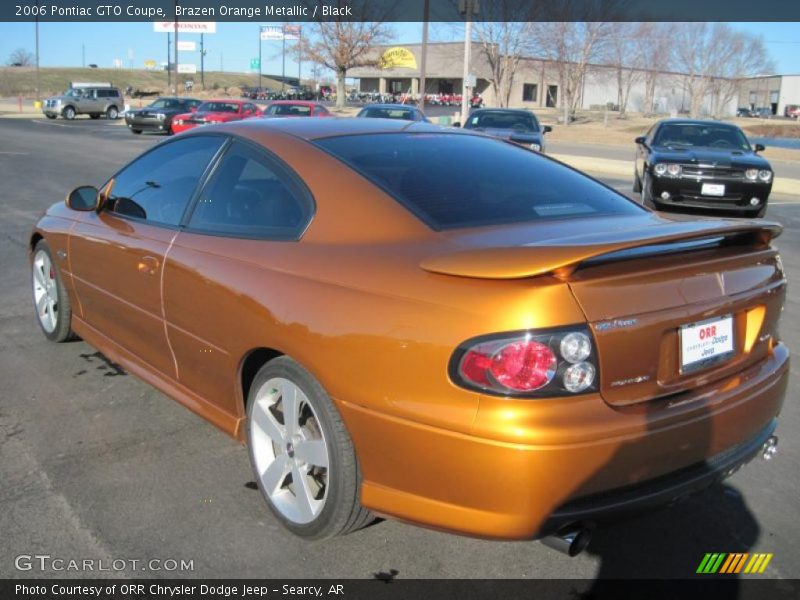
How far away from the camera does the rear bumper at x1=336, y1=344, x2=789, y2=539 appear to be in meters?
2.25

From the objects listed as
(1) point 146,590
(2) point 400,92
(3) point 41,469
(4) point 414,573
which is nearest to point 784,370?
(4) point 414,573

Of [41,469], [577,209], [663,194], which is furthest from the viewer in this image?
[663,194]

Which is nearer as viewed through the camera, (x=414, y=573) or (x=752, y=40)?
(x=414, y=573)

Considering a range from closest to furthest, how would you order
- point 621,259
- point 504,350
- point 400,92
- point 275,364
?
point 504,350
point 621,259
point 275,364
point 400,92

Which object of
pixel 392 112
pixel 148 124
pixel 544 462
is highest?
pixel 392 112

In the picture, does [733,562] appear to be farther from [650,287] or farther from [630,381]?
[650,287]

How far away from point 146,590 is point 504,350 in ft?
5.02

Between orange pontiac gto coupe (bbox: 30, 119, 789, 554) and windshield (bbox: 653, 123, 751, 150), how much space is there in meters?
10.5

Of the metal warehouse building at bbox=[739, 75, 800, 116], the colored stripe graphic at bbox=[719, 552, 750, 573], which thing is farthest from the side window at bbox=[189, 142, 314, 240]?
the metal warehouse building at bbox=[739, 75, 800, 116]

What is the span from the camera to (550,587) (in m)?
2.71

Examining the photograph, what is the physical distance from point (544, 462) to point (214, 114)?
2706 centimetres

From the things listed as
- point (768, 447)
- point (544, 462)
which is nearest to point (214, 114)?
point (768, 447)

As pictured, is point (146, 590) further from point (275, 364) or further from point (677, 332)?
point (677, 332)

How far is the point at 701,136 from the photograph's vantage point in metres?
13.4
